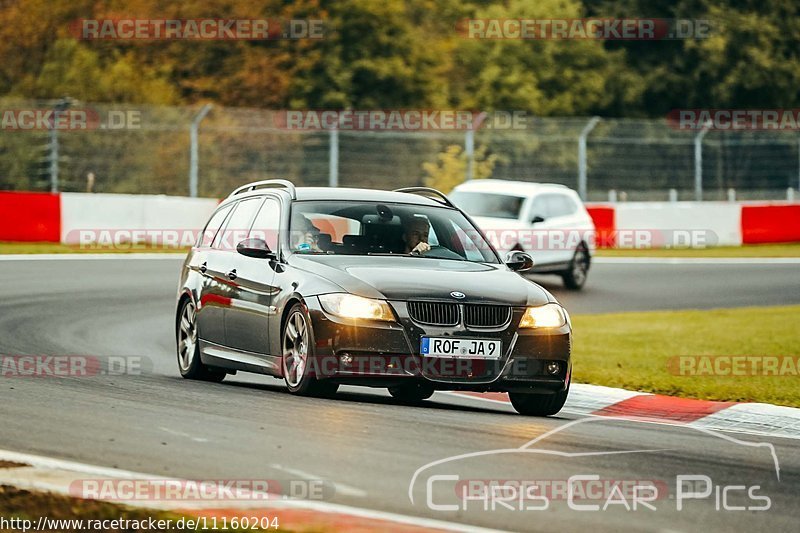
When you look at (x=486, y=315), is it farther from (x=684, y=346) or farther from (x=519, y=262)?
(x=684, y=346)

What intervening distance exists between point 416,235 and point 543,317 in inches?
53.4

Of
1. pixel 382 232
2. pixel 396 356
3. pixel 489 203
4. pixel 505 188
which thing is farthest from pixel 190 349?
pixel 505 188

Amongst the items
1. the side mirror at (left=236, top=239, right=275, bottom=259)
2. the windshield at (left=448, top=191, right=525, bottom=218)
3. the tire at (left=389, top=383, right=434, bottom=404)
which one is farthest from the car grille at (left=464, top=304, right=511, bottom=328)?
the windshield at (left=448, top=191, right=525, bottom=218)

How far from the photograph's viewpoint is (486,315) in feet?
33.2

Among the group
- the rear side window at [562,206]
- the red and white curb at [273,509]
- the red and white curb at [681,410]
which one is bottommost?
the red and white curb at [681,410]

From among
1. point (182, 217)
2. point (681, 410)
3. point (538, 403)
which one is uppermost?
point (182, 217)

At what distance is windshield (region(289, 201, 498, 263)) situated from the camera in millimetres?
11086

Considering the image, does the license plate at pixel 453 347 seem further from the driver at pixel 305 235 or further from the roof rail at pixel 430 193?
the roof rail at pixel 430 193

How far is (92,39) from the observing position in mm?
51719

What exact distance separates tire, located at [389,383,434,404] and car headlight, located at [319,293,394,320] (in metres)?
0.45

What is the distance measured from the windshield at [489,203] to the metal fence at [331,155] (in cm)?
842

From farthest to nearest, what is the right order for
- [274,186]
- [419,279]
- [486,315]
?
[274,186]
[419,279]
[486,315]

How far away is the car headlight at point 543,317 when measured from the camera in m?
10.2

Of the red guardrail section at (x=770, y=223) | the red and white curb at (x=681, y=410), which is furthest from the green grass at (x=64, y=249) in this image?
the red and white curb at (x=681, y=410)
